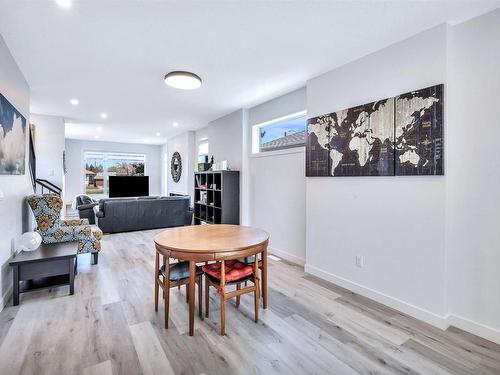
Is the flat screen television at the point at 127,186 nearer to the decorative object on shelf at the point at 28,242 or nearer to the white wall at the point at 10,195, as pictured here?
the white wall at the point at 10,195

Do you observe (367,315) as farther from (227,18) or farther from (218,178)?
(218,178)

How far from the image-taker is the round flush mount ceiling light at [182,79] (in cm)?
307

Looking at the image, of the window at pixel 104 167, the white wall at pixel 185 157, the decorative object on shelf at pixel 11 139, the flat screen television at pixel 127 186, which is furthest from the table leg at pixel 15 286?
the window at pixel 104 167

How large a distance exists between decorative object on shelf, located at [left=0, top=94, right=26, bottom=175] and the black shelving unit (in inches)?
109

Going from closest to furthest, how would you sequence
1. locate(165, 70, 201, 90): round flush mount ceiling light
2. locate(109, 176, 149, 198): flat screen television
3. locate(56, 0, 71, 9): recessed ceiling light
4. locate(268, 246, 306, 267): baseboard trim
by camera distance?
locate(56, 0, 71, 9): recessed ceiling light, locate(165, 70, 201, 90): round flush mount ceiling light, locate(268, 246, 306, 267): baseboard trim, locate(109, 176, 149, 198): flat screen television

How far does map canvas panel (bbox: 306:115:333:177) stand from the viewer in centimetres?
315

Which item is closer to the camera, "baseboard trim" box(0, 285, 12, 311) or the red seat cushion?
the red seat cushion

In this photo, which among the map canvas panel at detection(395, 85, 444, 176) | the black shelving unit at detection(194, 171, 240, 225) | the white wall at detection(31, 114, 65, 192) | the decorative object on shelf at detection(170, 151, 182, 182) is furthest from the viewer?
the decorative object on shelf at detection(170, 151, 182, 182)

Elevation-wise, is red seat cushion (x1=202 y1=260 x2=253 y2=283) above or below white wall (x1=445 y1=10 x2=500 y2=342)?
below

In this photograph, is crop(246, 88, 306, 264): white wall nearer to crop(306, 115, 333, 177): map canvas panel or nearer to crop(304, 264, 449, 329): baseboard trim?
crop(306, 115, 333, 177): map canvas panel

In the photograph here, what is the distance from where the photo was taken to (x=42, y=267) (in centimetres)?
268

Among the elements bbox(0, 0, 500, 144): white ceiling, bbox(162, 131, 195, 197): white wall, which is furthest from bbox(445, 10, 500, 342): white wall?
bbox(162, 131, 195, 197): white wall

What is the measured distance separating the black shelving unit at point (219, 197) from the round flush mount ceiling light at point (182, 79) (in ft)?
6.12

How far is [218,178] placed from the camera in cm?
513
